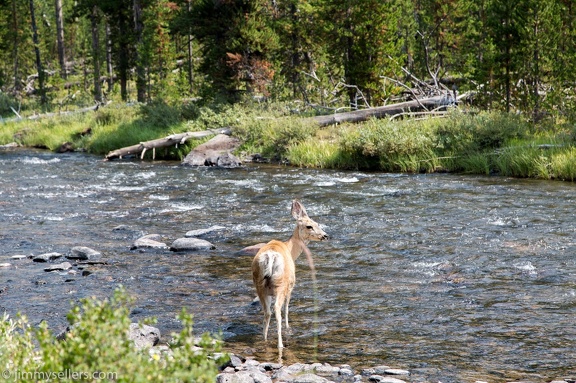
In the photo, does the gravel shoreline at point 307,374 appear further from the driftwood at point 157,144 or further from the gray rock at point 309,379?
the driftwood at point 157,144

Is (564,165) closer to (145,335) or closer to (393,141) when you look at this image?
(393,141)

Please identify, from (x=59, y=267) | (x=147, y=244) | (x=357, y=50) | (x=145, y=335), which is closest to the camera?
(x=145, y=335)

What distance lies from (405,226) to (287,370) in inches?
277

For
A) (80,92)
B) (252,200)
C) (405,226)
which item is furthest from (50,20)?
(405,226)

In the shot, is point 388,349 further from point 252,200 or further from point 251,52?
point 251,52

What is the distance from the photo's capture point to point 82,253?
1153cm

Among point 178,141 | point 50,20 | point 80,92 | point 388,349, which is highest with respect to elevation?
point 50,20

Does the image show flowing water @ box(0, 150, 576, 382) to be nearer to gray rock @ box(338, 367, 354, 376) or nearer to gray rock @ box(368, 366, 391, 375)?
gray rock @ box(368, 366, 391, 375)

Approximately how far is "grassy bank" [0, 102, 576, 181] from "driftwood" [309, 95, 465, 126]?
0.60m

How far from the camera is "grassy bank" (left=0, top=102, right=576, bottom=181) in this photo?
18.6 meters

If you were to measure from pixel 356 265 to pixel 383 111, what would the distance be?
14.7m

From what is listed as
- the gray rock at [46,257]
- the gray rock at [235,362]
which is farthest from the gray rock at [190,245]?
the gray rock at [235,362]

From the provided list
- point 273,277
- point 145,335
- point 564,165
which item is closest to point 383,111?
point 564,165

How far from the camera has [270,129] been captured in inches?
973
